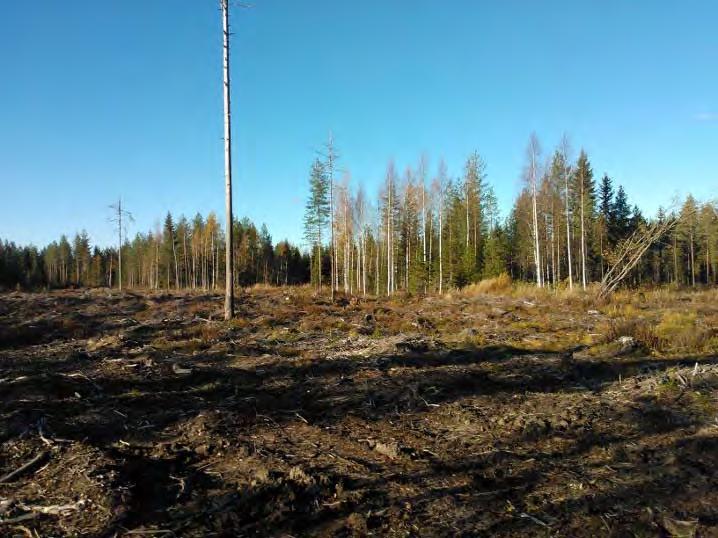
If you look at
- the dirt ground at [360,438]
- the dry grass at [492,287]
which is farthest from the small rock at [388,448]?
the dry grass at [492,287]

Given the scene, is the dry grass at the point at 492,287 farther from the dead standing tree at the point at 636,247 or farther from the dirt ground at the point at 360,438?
the dirt ground at the point at 360,438

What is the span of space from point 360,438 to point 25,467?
290cm

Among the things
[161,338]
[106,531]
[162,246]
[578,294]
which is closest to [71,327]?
[161,338]

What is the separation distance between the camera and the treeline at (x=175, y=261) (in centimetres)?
6012

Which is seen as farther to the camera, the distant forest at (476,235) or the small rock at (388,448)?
the distant forest at (476,235)

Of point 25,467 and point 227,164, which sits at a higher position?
point 227,164

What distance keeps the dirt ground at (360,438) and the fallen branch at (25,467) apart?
2 centimetres

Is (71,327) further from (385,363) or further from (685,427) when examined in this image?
(685,427)

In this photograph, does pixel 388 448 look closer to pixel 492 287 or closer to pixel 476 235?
pixel 492 287

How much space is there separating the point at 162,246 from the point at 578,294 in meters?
60.1

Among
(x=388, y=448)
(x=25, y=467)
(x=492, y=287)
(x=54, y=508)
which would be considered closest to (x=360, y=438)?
(x=388, y=448)

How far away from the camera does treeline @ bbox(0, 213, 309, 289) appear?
6012cm

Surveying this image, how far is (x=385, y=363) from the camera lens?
7375 millimetres

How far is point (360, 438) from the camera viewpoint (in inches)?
178
